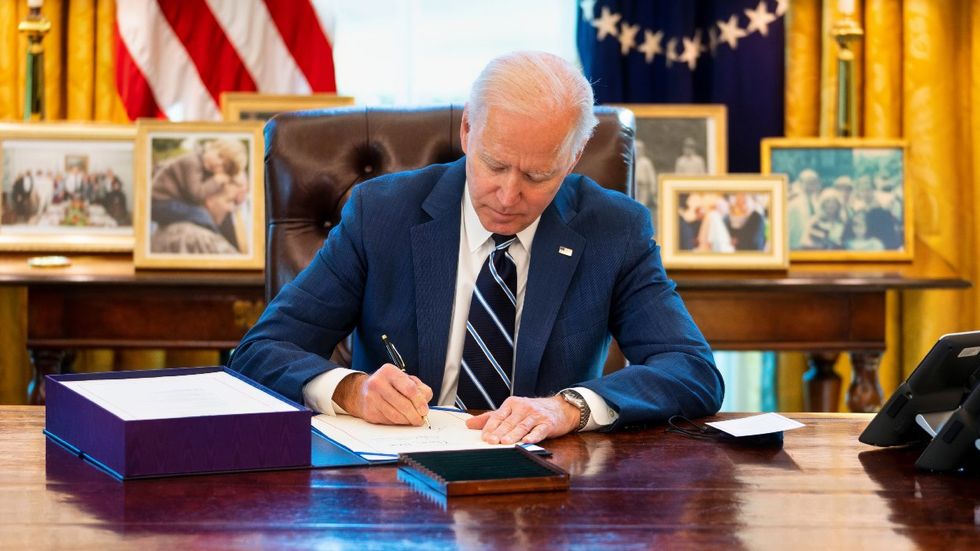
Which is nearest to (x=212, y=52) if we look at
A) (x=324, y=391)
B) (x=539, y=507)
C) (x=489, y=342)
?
(x=489, y=342)

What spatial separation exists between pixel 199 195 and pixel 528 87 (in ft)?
5.26

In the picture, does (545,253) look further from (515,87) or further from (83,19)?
(83,19)

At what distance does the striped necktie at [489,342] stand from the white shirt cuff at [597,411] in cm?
42

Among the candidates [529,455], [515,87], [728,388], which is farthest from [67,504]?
[728,388]

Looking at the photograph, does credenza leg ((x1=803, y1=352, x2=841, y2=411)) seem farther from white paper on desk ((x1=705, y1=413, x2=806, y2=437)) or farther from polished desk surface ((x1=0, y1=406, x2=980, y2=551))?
polished desk surface ((x1=0, y1=406, x2=980, y2=551))

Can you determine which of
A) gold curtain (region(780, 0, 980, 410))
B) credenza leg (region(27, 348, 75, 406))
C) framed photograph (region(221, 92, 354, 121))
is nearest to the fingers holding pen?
credenza leg (region(27, 348, 75, 406))

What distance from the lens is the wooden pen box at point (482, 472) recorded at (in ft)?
4.85

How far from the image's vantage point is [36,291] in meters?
3.38

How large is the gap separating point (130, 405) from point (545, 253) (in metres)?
0.95

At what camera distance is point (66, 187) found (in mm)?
3752

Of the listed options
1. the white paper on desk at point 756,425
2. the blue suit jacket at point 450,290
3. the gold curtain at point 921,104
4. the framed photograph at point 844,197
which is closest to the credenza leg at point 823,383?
the framed photograph at point 844,197

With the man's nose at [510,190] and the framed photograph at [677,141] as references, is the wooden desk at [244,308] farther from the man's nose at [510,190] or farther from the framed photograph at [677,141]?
the man's nose at [510,190]

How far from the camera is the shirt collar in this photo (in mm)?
2402

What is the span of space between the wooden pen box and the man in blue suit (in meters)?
0.56
